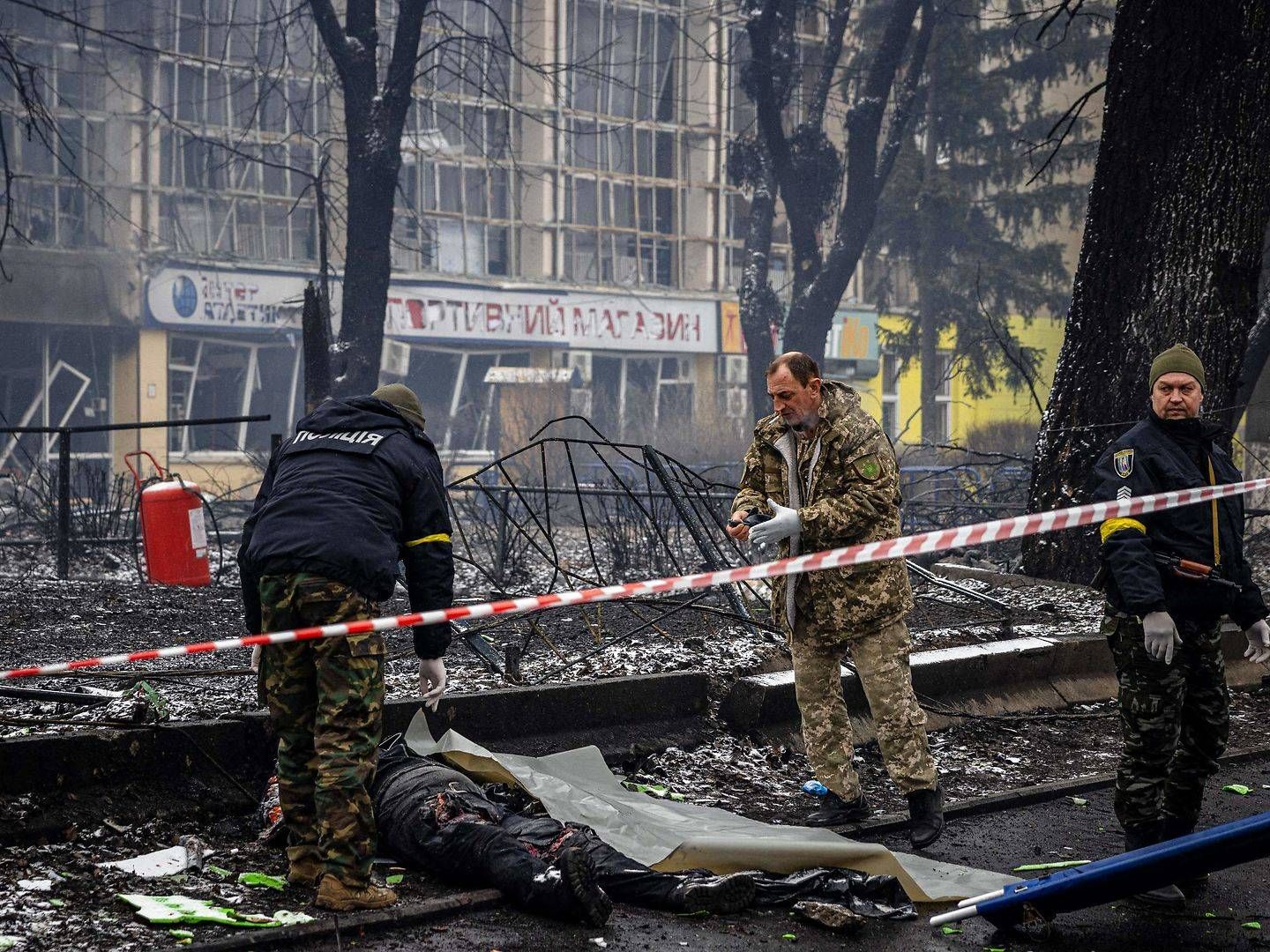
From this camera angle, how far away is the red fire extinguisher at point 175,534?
10.2 meters

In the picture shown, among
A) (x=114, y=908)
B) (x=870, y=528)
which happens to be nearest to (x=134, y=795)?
(x=114, y=908)

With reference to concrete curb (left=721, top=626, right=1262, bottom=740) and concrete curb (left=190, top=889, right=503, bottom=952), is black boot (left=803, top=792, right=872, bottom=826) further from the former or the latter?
concrete curb (left=190, top=889, right=503, bottom=952)

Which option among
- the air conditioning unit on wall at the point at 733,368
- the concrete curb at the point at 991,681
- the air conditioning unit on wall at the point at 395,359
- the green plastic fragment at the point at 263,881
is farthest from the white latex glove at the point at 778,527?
the air conditioning unit on wall at the point at 733,368

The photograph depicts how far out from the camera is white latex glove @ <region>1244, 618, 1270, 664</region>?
440 cm

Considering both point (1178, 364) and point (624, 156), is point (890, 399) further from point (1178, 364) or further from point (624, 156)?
point (1178, 364)

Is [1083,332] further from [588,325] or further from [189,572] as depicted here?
[588,325]

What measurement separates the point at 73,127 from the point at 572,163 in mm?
11044

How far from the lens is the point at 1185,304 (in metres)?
9.18

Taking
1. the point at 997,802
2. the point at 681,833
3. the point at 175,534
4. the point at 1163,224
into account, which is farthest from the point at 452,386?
the point at 681,833

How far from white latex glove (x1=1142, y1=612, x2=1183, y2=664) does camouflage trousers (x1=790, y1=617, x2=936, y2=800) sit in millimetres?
1017

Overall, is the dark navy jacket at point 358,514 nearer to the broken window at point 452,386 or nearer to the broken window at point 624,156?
the broken window at point 452,386

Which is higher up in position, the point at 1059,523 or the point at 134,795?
the point at 1059,523

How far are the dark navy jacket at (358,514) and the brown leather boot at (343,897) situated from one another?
729mm

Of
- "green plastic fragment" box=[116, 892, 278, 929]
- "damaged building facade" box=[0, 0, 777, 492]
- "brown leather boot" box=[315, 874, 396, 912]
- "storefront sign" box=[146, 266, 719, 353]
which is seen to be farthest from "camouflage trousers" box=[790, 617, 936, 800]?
"storefront sign" box=[146, 266, 719, 353]
